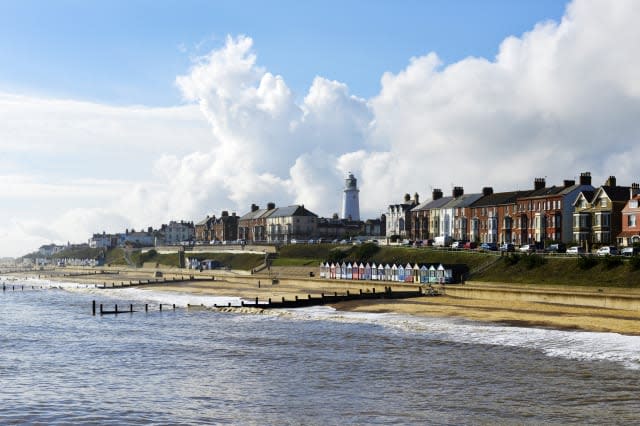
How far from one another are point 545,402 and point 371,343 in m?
18.6

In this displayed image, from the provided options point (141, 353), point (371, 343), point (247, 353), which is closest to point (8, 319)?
point (141, 353)

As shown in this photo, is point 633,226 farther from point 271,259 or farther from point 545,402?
point 271,259

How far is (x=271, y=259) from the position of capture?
146250 millimetres

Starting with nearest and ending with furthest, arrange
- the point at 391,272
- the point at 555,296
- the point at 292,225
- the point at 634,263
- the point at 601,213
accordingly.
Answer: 1. the point at 555,296
2. the point at 634,263
3. the point at 601,213
4. the point at 391,272
5. the point at 292,225

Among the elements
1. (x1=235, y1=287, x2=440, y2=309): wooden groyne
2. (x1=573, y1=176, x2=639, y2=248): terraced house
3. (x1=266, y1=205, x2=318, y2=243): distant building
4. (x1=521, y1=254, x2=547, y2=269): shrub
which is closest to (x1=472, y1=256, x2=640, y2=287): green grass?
(x1=521, y1=254, x2=547, y2=269): shrub

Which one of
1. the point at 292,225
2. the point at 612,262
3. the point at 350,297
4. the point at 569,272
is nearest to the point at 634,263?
the point at 612,262

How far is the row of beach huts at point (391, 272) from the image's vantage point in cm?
8794

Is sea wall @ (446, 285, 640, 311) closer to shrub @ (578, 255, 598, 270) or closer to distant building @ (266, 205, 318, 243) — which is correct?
shrub @ (578, 255, 598, 270)

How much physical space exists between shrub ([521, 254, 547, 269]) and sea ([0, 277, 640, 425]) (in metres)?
26.1

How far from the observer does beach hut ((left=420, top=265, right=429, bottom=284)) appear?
89869 mm

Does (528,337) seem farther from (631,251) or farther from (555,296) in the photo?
(631,251)

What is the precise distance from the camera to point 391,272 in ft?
322

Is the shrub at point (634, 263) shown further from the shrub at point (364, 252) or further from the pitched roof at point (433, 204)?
the pitched roof at point (433, 204)

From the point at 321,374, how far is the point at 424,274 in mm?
54520
